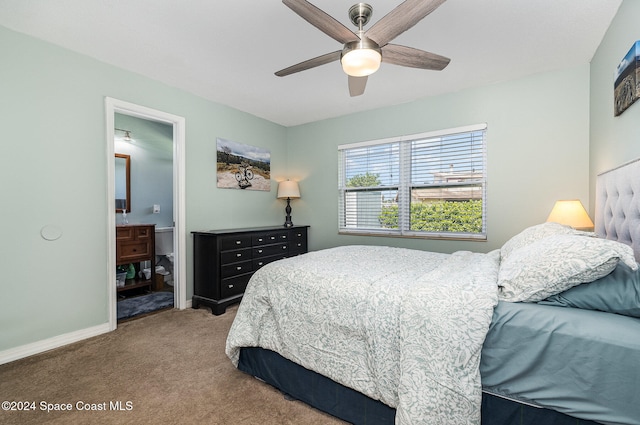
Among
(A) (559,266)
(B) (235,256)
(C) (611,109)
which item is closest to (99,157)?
(B) (235,256)

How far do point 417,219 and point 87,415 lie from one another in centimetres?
355

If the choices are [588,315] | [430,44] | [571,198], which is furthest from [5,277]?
[571,198]

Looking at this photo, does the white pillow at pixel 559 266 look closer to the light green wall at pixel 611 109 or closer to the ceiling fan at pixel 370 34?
the light green wall at pixel 611 109

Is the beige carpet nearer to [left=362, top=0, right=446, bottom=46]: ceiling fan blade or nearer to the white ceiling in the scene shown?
[left=362, top=0, right=446, bottom=46]: ceiling fan blade

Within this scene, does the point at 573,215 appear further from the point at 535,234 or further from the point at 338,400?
the point at 338,400

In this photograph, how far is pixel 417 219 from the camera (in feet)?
12.4

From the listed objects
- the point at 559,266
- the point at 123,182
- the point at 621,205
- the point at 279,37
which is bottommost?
the point at 559,266

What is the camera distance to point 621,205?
1.81 m

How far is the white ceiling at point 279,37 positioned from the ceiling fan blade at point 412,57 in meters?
0.36

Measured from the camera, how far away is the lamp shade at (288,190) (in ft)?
14.7

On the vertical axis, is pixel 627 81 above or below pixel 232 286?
above

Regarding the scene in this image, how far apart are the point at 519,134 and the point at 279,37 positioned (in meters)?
2.66

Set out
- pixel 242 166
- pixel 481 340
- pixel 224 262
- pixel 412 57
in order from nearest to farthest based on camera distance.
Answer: pixel 481 340 → pixel 412 57 → pixel 224 262 → pixel 242 166

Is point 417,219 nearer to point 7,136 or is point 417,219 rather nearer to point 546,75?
point 546,75
